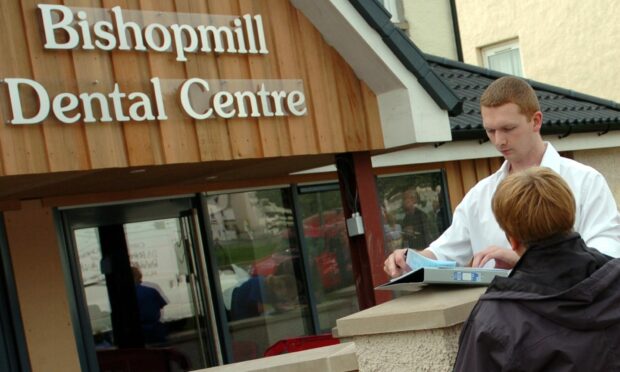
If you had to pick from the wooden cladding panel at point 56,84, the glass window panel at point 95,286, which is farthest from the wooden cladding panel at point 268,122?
the glass window panel at point 95,286

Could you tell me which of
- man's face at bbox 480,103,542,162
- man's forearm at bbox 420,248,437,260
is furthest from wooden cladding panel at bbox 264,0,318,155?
man's face at bbox 480,103,542,162

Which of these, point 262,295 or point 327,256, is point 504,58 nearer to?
point 327,256

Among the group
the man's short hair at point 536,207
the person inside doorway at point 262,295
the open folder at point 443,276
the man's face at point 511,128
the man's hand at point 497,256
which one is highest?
the man's face at point 511,128

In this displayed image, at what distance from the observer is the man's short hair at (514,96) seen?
112 inches

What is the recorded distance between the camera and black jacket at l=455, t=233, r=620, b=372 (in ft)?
6.29

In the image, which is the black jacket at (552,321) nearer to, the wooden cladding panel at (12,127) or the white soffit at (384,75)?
the wooden cladding panel at (12,127)

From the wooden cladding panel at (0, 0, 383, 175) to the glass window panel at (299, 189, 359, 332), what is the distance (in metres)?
2.46

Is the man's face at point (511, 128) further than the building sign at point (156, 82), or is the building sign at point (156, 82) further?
the building sign at point (156, 82)

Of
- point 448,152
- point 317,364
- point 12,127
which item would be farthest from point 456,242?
point 448,152

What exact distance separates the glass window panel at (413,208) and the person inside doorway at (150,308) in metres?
2.53

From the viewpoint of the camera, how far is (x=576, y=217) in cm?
269

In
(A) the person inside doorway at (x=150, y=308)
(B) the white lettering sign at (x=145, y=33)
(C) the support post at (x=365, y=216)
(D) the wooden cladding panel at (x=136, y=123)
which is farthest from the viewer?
(A) the person inside doorway at (x=150, y=308)

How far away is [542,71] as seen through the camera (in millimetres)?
18031

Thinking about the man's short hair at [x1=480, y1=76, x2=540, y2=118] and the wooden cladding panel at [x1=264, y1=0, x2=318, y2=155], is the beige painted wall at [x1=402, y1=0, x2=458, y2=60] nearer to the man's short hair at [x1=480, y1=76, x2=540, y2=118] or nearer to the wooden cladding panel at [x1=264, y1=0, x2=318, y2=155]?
the wooden cladding panel at [x1=264, y1=0, x2=318, y2=155]
